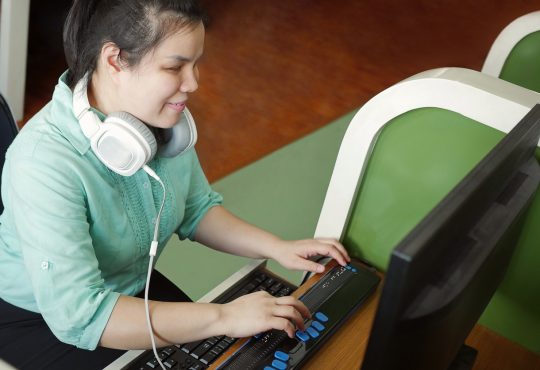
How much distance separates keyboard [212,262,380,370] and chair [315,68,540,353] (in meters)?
0.10

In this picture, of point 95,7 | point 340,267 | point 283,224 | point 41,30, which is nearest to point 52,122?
point 95,7

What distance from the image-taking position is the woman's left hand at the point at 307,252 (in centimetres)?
126

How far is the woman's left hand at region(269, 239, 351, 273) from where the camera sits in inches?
49.5

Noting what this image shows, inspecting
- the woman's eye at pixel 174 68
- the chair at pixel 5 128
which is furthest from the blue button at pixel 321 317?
the chair at pixel 5 128

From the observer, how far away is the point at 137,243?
1.20 meters

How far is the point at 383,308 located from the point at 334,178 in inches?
26.0

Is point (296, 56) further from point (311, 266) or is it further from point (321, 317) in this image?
point (321, 317)

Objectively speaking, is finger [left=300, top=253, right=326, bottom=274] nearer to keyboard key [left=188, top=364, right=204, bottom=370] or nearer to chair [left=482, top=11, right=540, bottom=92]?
keyboard key [left=188, top=364, right=204, bottom=370]

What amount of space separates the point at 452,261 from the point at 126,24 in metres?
0.64

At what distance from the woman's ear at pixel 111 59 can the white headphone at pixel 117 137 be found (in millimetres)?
54

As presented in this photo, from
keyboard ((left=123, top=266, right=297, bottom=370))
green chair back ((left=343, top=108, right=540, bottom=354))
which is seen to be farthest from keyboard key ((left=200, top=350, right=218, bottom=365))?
green chair back ((left=343, top=108, right=540, bottom=354))

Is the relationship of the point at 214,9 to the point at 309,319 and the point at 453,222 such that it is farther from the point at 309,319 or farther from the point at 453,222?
the point at 453,222

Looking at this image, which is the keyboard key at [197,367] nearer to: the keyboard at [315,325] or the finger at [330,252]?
the keyboard at [315,325]

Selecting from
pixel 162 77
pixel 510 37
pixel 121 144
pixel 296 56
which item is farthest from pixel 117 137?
pixel 296 56
